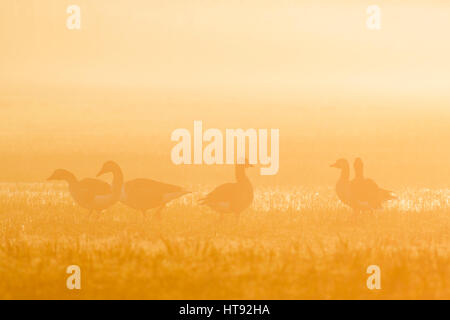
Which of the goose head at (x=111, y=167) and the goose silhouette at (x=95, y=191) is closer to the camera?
the goose silhouette at (x=95, y=191)

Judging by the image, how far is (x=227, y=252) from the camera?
455 inches

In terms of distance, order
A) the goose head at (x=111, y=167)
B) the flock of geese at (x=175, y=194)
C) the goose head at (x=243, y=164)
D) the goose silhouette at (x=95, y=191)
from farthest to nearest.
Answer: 1. the goose head at (x=111, y=167)
2. the goose head at (x=243, y=164)
3. the goose silhouette at (x=95, y=191)
4. the flock of geese at (x=175, y=194)

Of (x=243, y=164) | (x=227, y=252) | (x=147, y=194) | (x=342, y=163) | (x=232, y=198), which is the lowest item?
(x=227, y=252)

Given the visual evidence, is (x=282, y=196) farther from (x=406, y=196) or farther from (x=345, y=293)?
(x=345, y=293)

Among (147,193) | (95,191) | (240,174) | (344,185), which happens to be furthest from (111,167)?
(344,185)

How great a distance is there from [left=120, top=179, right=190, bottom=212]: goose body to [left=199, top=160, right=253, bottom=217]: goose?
77 centimetres

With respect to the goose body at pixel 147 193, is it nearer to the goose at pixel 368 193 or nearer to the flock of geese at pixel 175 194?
the flock of geese at pixel 175 194

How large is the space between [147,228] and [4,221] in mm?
3126

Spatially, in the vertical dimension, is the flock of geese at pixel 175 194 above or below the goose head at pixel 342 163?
below

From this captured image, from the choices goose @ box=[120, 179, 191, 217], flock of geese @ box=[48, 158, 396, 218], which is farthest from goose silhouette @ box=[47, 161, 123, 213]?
goose @ box=[120, 179, 191, 217]

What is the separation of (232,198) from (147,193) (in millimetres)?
1813

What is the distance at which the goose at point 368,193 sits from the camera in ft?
51.3

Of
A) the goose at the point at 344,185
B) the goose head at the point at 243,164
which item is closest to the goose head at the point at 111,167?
the goose head at the point at 243,164

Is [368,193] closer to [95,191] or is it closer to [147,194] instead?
[147,194]
